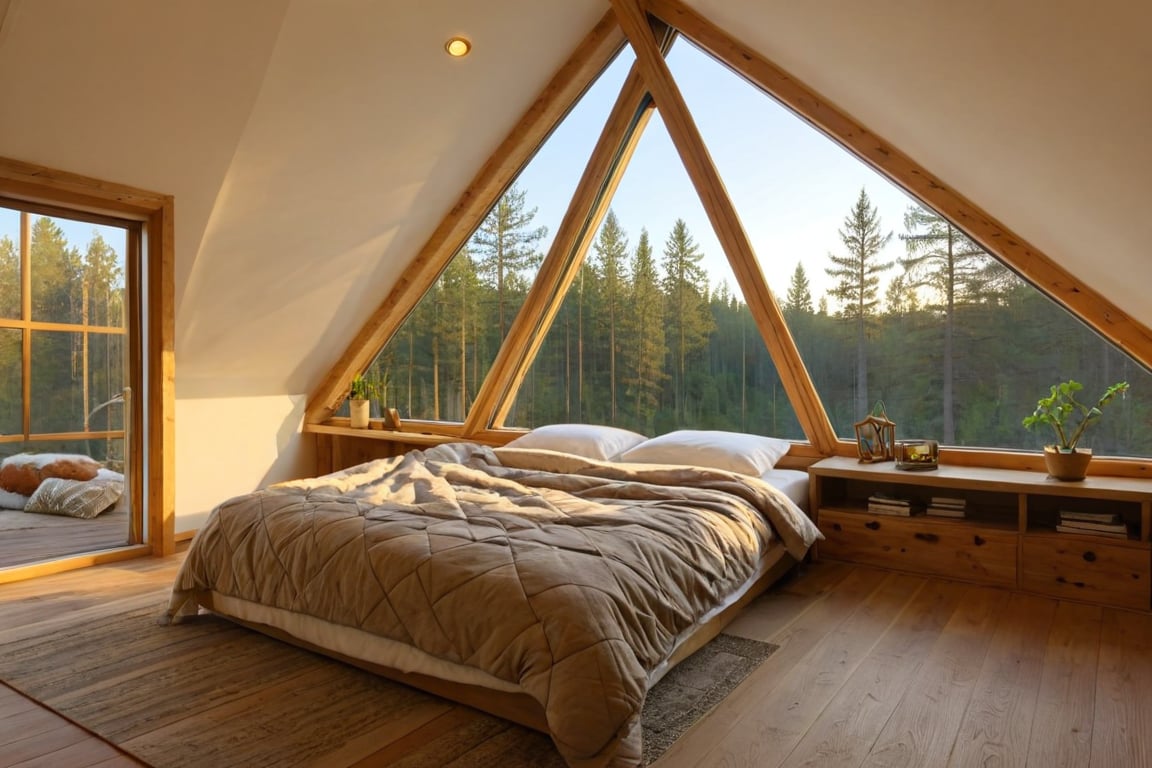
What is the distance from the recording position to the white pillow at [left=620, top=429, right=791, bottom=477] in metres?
3.54

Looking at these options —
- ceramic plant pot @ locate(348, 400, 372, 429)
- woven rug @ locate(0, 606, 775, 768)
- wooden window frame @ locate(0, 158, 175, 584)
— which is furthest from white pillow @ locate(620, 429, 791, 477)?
wooden window frame @ locate(0, 158, 175, 584)

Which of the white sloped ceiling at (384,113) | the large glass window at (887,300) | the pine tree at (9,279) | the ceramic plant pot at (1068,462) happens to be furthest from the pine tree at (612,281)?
the pine tree at (9,279)

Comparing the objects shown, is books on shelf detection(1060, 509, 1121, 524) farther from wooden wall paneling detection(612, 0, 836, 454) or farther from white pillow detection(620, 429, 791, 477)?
white pillow detection(620, 429, 791, 477)

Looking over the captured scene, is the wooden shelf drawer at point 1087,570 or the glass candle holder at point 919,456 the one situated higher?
the glass candle holder at point 919,456

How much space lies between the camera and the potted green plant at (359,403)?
5.32 m

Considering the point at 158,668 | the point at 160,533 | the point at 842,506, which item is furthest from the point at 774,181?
the point at 160,533

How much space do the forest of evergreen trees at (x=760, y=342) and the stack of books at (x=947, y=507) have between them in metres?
0.37

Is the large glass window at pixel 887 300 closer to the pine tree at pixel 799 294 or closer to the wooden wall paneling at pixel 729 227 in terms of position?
the pine tree at pixel 799 294

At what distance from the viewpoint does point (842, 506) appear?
358 cm

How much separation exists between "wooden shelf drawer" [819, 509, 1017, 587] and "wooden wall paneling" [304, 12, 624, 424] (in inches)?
109

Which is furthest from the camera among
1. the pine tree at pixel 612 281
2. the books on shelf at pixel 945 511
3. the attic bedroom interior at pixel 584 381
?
the pine tree at pixel 612 281

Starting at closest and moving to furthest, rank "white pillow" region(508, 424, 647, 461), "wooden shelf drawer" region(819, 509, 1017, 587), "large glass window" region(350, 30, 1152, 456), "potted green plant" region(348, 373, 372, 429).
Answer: "wooden shelf drawer" region(819, 509, 1017, 587) < "large glass window" region(350, 30, 1152, 456) < "white pillow" region(508, 424, 647, 461) < "potted green plant" region(348, 373, 372, 429)

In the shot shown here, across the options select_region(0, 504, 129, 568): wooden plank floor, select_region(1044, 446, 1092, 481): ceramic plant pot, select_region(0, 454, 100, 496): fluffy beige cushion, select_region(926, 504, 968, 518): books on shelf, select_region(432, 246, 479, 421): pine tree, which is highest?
select_region(432, 246, 479, 421): pine tree

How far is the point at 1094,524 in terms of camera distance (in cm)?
292
